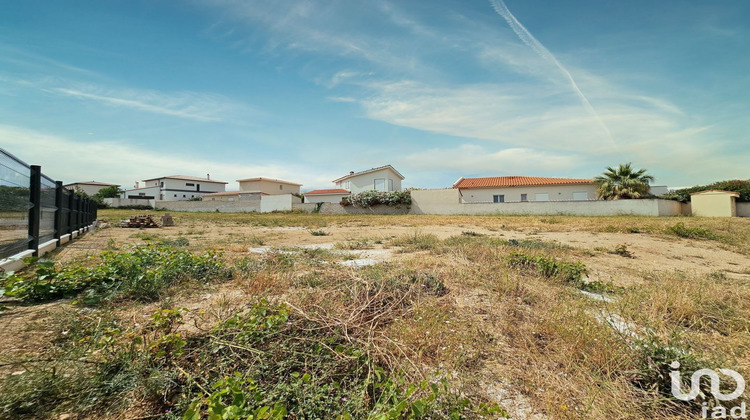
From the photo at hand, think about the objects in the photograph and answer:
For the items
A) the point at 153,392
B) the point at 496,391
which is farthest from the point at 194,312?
the point at 496,391

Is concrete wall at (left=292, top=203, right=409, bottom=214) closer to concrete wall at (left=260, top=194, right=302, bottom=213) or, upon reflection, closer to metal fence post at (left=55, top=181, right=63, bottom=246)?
Answer: concrete wall at (left=260, top=194, right=302, bottom=213)

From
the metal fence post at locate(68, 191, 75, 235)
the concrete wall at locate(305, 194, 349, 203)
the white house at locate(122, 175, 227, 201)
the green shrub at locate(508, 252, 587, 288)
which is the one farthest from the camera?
the white house at locate(122, 175, 227, 201)

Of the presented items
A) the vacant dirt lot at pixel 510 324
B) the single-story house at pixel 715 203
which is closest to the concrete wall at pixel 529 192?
the single-story house at pixel 715 203

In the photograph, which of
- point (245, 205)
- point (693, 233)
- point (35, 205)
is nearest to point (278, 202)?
point (245, 205)

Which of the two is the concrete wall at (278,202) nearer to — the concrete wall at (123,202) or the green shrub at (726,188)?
the concrete wall at (123,202)

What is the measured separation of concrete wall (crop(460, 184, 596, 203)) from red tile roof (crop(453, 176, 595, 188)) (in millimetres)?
406

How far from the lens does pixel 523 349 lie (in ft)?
7.65

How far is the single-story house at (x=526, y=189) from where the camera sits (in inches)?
1222

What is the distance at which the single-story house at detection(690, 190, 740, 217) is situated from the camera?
2297 centimetres

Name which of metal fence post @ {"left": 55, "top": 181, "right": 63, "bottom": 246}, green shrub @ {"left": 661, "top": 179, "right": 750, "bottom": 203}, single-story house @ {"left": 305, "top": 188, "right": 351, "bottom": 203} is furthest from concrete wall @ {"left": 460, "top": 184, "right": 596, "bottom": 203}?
metal fence post @ {"left": 55, "top": 181, "right": 63, "bottom": 246}

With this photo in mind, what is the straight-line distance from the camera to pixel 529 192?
105ft

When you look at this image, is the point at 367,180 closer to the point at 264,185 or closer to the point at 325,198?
the point at 325,198

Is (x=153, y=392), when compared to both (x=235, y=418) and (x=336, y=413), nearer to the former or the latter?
(x=235, y=418)

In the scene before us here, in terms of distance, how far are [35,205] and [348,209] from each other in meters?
27.6
